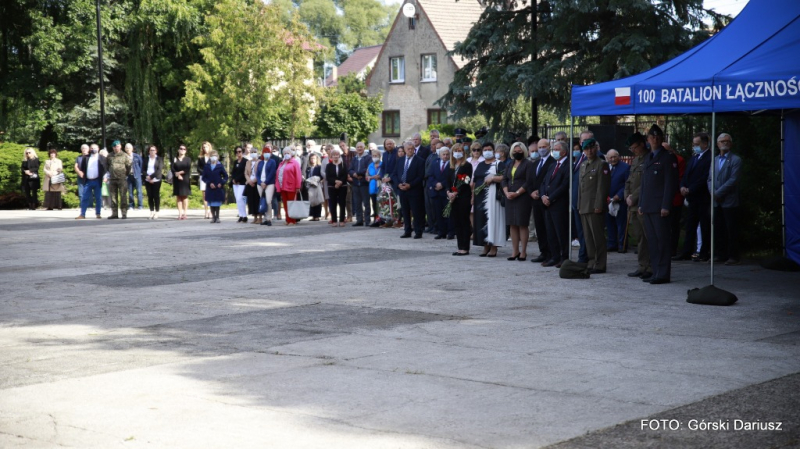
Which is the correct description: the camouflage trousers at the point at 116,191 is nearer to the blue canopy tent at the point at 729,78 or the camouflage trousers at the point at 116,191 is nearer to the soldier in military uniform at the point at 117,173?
the soldier in military uniform at the point at 117,173

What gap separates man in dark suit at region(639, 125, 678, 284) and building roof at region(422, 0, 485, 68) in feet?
162

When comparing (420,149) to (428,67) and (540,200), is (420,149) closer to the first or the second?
(540,200)

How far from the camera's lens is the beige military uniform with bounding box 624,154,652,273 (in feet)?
44.9

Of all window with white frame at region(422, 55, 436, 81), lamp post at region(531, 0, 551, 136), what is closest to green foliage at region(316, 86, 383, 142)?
window with white frame at region(422, 55, 436, 81)

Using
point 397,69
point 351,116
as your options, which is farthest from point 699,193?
point 397,69

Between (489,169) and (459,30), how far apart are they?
48.7 m

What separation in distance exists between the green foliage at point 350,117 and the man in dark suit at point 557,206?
45226mm

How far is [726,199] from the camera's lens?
1507cm

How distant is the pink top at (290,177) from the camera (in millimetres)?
24359

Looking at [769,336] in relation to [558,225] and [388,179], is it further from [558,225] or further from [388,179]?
[388,179]

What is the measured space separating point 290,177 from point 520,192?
9.97m

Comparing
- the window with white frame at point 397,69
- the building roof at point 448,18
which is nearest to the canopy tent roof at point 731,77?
the building roof at point 448,18

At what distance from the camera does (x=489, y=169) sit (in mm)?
16484

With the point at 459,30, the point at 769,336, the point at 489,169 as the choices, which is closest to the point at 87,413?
the point at 769,336
